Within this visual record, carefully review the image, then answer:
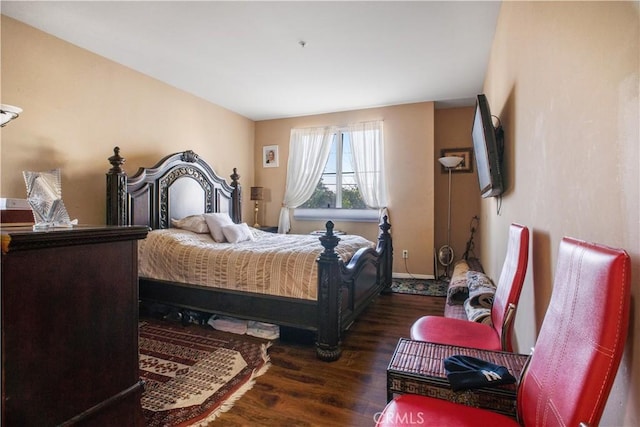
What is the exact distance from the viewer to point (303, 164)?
5398mm

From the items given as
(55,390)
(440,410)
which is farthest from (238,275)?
(440,410)

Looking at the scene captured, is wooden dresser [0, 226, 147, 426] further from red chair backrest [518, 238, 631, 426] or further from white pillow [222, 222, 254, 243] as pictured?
white pillow [222, 222, 254, 243]

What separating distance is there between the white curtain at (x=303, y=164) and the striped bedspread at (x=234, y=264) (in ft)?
7.27

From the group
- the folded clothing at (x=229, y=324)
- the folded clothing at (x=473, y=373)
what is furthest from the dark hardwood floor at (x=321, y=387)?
the folded clothing at (x=473, y=373)

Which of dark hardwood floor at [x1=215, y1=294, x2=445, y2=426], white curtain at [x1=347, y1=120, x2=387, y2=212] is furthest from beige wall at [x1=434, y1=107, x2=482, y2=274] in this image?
dark hardwood floor at [x1=215, y1=294, x2=445, y2=426]

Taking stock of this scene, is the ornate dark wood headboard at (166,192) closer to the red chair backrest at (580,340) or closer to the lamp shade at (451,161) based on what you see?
the lamp shade at (451,161)

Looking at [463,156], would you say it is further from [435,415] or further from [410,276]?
[435,415]

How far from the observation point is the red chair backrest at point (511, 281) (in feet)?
4.70

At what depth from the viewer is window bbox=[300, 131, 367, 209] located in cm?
523

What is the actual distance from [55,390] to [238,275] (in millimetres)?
1764

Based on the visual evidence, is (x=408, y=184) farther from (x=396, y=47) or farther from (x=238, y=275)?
(x=238, y=275)

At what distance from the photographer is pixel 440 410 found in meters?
0.99

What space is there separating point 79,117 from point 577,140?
3908 mm

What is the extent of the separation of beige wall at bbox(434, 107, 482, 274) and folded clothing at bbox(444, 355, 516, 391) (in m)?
4.12
